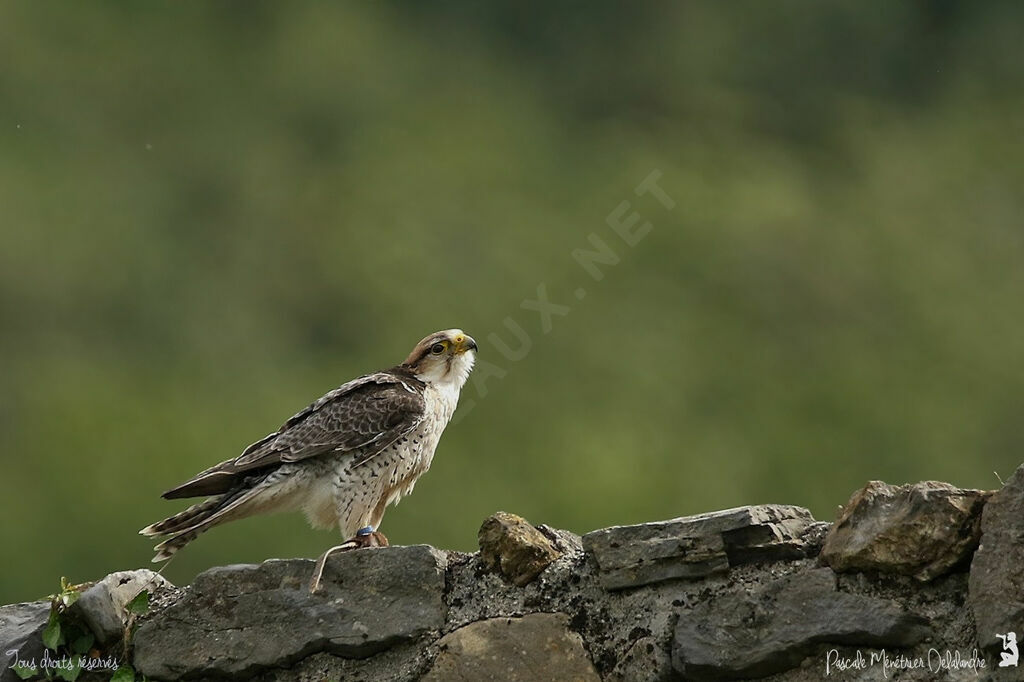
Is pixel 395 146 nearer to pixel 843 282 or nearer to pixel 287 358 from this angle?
pixel 287 358

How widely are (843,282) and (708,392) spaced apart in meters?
5.07

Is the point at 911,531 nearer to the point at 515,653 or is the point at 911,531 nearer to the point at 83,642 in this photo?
the point at 515,653

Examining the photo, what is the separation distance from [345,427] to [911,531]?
2.90 m

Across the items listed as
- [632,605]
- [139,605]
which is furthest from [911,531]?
[139,605]

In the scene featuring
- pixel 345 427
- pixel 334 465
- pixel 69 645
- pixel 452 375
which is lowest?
pixel 69 645

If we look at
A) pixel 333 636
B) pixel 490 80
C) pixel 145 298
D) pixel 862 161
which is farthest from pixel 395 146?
pixel 333 636

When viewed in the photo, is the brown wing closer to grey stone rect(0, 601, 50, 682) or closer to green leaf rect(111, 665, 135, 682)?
grey stone rect(0, 601, 50, 682)

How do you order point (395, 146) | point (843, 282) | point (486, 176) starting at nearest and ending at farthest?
point (843, 282) < point (486, 176) < point (395, 146)

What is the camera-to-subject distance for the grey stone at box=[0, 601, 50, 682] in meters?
4.45

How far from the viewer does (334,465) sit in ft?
20.5

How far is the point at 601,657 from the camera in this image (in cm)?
415

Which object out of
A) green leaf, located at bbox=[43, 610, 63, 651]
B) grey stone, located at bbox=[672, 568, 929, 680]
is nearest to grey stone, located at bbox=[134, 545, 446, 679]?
green leaf, located at bbox=[43, 610, 63, 651]

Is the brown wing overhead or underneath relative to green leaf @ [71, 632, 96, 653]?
overhead

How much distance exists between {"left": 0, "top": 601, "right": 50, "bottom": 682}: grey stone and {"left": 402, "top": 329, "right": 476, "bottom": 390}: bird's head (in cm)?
264
